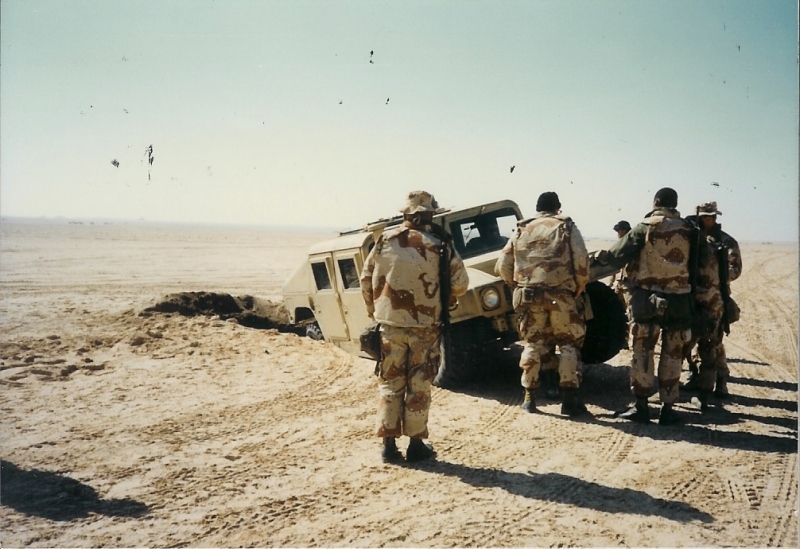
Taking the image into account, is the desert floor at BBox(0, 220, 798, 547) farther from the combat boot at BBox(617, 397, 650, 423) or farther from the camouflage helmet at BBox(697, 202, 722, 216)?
the camouflage helmet at BBox(697, 202, 722, 216)

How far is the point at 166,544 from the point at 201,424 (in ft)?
7.17

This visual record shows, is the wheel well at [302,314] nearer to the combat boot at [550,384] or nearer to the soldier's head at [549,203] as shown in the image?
the combat boot at [550,384]

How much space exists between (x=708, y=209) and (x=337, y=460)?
433 centimetres

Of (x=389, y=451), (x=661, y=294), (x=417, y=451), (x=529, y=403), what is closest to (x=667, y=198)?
(x=661, y=294)

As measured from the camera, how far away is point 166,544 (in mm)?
3201

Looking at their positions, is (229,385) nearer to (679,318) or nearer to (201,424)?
(201,424)

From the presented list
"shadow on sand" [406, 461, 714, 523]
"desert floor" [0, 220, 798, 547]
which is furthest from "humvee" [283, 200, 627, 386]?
"shadow on sand" [406, 461, 714, 523]

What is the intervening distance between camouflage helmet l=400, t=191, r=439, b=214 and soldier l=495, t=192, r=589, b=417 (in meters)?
1.33

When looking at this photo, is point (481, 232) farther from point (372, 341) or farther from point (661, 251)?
point (372, 341)

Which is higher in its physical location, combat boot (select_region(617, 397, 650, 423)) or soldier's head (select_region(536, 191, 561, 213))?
soldier's head (select_region(536, 191, 561, 213))

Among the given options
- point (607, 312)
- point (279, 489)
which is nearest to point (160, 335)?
point (279, 489)

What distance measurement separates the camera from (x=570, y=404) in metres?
5.40

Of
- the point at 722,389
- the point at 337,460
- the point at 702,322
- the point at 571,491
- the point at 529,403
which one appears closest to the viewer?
the point at 571,491

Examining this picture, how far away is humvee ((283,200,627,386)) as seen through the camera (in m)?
6.09
